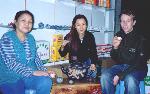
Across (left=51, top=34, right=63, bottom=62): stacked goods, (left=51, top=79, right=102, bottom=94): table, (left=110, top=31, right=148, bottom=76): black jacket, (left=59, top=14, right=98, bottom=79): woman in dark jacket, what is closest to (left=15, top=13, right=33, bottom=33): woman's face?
(left=51, top=79, right=102, bottom=94): table

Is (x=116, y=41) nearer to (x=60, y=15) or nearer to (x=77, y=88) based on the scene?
(x=77, y=88)

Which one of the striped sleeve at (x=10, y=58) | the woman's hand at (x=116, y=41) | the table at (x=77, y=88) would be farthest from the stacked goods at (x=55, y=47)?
the striped sleeve at (x=10, y=58)

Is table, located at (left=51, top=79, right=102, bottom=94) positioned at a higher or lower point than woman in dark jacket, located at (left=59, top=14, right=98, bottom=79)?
lower

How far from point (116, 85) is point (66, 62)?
1189 mm

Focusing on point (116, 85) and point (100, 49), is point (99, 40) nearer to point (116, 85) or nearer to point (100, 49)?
point (100, 49)

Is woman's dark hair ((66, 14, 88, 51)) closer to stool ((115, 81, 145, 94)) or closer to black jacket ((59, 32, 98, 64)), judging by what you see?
black jacket ((59, 32, 98, 64))

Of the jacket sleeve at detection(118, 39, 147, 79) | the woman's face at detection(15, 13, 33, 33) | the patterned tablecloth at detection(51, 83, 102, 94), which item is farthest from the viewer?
the jacket sleeve at detection(118, 39, 147, 79)

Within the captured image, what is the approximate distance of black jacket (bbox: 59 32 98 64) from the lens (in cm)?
412

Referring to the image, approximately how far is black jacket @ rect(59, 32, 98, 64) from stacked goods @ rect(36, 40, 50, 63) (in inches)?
8.9

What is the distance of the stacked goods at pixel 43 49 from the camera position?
3.95 meters

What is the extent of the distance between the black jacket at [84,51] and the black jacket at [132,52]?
440 mm

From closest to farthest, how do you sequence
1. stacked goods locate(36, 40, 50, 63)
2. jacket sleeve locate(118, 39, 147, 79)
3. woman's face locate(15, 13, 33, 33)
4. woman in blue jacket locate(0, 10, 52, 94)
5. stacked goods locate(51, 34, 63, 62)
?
1. woman in blue jacket locate(0, 10, 52, 94)
2. woman's face locate(15, 13, 33, 33)
3. jacket sleeve locate(118, 39, 147, 79)
4. stacked goods locate(36, 40, 50, 63)
5. stacked goods locate(51, 34, 63, 62)

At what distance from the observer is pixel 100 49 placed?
5605 millimetres

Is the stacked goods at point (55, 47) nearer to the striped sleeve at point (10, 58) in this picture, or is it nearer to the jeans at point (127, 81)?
the jeans at point (127, 81)
